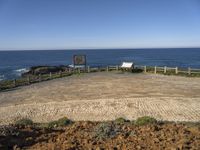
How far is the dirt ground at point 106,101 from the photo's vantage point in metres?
18.0

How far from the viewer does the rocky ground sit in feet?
31.3

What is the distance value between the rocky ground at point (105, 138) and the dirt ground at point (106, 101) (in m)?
5.38

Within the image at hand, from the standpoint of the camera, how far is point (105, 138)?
411 inches

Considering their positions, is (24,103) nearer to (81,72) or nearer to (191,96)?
(191,96)

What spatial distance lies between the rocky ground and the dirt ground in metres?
5.38

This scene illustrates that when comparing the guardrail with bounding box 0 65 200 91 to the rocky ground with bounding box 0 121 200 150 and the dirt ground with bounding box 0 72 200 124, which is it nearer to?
the dirt ground with bounding box 0 72 200 124

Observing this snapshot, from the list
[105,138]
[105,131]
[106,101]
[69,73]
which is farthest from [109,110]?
[69,73]

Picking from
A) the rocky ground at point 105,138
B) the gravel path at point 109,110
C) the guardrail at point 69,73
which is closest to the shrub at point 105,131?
the rocky ground at point 105,138

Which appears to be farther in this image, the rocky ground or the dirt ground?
the dirt ground

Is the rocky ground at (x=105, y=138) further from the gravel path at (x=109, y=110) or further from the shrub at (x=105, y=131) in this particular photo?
the gravel path at (x=109, y=110)

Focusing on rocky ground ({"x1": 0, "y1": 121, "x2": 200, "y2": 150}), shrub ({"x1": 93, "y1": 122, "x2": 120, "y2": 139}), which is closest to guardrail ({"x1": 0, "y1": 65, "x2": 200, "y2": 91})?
rocky ground ({"x1": 0, "y1": 121, "x2": 200, "y2": 150})

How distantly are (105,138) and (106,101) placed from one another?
456 inches

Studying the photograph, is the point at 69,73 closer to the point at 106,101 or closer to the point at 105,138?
the point at 106,101

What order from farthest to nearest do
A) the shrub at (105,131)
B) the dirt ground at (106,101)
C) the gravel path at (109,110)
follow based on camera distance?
the dirt ground at (106,101) < the gravel path at (109,110) < the shrub at (105,131)
